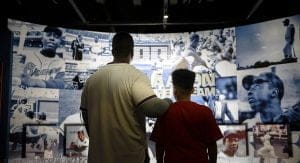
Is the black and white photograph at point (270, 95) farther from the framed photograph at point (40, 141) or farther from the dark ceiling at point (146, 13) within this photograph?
the framed photograph at point (40, 141)

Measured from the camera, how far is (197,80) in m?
4.50

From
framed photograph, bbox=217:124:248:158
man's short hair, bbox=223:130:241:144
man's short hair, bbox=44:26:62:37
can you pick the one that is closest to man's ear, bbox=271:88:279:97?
framed photograph, bbox=217:124:248:158

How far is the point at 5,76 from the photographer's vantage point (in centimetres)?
386

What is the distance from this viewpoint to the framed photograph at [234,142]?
418 cm

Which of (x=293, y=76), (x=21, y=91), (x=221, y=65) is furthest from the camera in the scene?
(x=221, y=65)

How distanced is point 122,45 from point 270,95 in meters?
2.39

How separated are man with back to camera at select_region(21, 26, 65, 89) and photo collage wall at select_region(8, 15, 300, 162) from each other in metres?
0.01

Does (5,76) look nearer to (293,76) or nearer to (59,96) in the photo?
(59,96)

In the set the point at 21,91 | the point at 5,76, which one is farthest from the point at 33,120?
the point at 5,76

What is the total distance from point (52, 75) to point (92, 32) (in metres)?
0.76

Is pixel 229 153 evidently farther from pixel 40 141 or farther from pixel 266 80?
pixel 40 141

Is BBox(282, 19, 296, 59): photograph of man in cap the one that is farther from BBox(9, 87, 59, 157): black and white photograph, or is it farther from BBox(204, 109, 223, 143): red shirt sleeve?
BBox(9, 87, 59, 157): black and white photograph

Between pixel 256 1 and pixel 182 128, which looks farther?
pixel 256 1

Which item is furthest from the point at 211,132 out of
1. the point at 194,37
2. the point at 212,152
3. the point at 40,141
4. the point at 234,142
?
the point at 40,141
